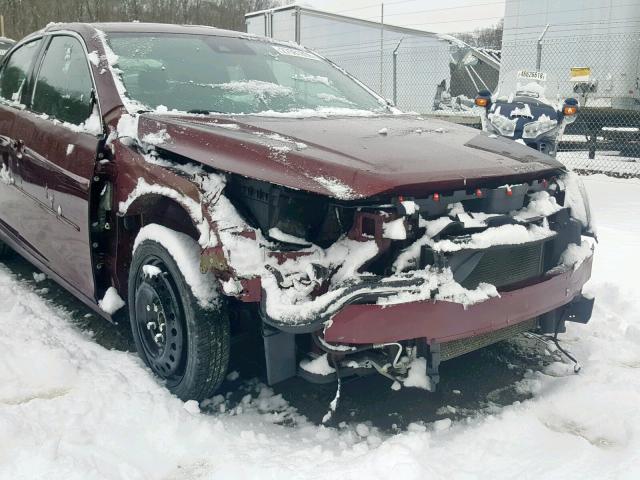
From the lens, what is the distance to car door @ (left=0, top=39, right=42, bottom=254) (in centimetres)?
395

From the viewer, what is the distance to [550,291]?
8.77 ft

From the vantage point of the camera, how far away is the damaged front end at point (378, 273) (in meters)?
2.22

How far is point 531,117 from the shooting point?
6539 mm

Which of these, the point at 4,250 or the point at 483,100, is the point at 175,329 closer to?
the point at 4,250

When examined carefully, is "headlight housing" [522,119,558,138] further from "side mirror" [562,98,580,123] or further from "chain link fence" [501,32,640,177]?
"chain link fence" [501,32,640,177]

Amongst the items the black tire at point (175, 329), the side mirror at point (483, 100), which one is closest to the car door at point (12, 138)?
the black tire at point (175, 329)

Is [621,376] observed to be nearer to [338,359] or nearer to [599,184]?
[338,359]

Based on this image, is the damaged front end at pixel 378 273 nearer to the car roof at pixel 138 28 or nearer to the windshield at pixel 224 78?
the windshield at pixel 224 78

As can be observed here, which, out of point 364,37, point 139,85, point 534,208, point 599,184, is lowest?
point 599,184

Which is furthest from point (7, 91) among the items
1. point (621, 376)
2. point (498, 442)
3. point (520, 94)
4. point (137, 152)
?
point (520, 94)

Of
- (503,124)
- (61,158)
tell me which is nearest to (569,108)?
(503,124)

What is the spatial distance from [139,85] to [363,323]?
1.82 m

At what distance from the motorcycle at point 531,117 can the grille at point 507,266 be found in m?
4.16

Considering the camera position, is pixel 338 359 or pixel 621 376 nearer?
pixel 338 359
